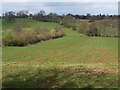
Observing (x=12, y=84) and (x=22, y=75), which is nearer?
(x=12, y=84)

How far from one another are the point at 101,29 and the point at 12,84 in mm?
124344

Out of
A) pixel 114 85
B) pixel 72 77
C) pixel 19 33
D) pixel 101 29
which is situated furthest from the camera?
pixel 101 29

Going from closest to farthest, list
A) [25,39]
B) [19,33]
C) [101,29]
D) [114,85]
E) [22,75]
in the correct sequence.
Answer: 1. [114,85]
2. [22,75]
3. [19,33]
4. [25,39]
5. [101,29]

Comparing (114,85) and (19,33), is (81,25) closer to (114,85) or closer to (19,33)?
(19,33)

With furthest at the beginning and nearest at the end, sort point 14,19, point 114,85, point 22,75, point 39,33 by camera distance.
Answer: point 14,19, point 39,33, point 22,75, point 114,85

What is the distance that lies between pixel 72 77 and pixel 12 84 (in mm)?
2493

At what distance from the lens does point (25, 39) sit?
82.9 metres

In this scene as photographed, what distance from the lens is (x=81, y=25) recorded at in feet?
472

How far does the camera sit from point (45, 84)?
12742 millimetres

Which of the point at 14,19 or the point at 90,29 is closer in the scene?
the point at 14,19

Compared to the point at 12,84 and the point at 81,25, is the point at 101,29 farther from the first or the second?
the point at 12,84

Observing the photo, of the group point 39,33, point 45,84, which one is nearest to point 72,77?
point 45,84

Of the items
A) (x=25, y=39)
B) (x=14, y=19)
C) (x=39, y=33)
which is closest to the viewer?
(x=25, y=39)

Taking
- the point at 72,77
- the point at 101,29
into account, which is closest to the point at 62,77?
the point at 72,77
